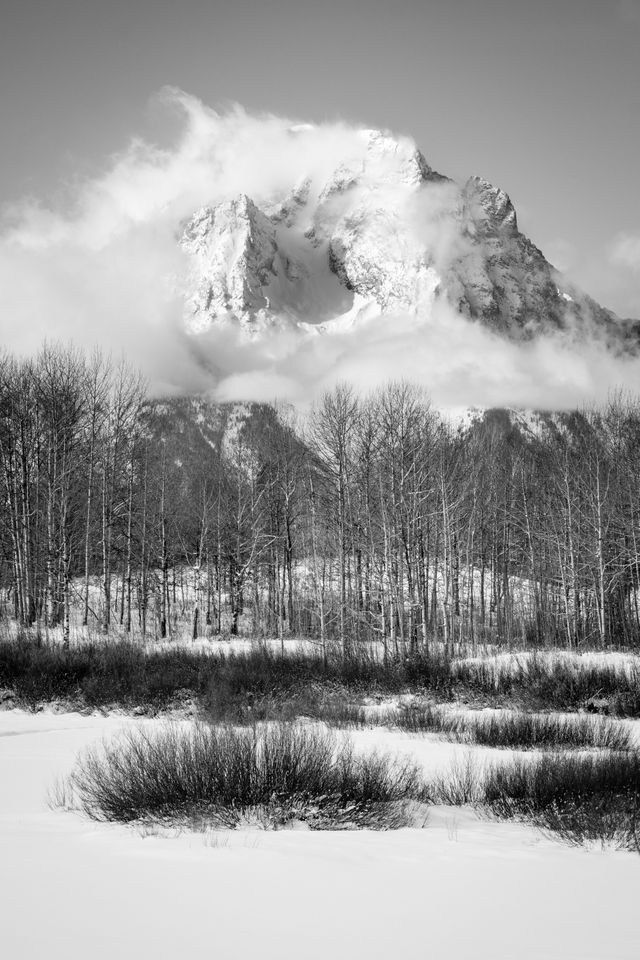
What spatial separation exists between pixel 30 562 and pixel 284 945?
92.0 feet

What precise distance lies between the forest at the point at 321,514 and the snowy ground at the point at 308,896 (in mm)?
14456

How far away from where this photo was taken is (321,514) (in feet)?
96.0

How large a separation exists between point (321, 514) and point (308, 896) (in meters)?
25.9

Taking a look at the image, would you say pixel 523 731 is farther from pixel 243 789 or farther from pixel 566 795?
pixel 243 789

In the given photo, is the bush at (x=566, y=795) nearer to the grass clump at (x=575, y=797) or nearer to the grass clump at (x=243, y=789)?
the grass clump at (x=575, y=797)

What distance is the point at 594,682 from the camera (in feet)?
51.8

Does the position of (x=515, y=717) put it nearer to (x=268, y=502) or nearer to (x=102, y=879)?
(x=102, y=879)

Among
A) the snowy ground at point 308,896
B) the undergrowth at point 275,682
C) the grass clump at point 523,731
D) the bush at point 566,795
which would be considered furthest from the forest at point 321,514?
the snowy ground at point 308,896

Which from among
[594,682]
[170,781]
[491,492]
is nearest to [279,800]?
[170,781]

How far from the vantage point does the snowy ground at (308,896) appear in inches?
110

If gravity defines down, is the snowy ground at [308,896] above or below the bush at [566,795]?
above

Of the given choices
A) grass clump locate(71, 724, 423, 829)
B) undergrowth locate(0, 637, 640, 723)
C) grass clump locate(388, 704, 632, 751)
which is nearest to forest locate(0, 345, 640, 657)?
undergrowth locate(0, 637, 640, 723)

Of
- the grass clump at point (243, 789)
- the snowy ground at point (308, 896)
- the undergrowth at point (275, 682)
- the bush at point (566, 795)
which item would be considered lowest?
the undergrowth at point (275, 682)

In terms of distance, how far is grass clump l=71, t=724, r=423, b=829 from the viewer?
5.34 metres
